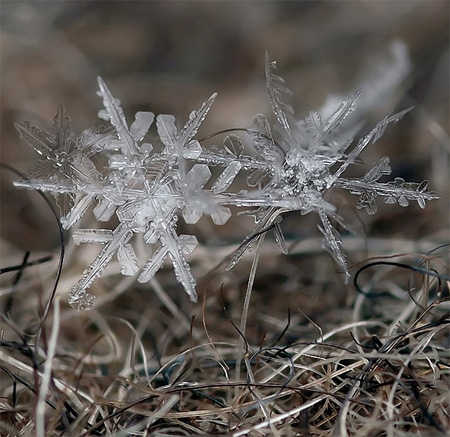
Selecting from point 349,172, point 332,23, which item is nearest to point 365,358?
point 349,172

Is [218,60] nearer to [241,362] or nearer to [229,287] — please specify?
[229,287]

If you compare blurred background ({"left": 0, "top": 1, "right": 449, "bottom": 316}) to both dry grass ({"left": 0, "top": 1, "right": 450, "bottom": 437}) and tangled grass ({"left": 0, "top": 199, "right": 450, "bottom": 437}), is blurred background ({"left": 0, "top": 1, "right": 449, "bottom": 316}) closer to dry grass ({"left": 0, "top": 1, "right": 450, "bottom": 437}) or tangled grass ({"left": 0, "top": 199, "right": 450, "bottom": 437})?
dry grass ({"left": 0, "top": 1, "right": 450, "bottom": 437})

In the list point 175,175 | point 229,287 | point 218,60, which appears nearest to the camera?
point 175,175

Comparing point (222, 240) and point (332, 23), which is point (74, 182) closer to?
point (222, 240)

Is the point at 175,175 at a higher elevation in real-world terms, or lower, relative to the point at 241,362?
higher

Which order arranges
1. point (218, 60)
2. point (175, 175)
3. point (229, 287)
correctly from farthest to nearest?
point (218, 60) → point (229, 287) → point (175, 175)

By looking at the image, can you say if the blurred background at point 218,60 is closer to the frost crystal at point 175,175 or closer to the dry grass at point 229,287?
the dry grass at point 229,287

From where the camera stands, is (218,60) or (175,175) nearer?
(175,175)

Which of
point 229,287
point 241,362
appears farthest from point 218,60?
point 241,362
